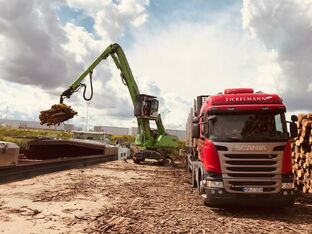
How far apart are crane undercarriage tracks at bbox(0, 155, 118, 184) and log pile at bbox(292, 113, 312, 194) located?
964 cm

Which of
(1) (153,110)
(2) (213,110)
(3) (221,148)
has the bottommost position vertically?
(3) (221,148)

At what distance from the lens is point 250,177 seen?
8.72 meters

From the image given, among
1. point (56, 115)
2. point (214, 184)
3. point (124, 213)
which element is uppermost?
point (56, 115)

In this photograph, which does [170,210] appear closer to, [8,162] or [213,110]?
[213,110]

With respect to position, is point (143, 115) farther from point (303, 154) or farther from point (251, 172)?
point (251, 172)

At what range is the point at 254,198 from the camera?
28.4 feet

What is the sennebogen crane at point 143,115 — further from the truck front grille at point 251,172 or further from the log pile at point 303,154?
the truck front grille at point 251,172

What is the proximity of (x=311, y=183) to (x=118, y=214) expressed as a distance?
703cm

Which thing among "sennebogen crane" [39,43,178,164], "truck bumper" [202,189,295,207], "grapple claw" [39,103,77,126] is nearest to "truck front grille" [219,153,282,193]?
"truck bumper" [202,189,295,207]

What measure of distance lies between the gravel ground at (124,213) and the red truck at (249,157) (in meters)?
0.49

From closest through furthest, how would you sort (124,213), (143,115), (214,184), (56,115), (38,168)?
(124,213) < (214,184) < (38,168) < (56,115) < (143,115)

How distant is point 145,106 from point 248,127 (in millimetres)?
15099

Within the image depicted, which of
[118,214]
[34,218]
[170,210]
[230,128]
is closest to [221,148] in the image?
[230,128]

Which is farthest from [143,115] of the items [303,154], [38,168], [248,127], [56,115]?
[248,127]
